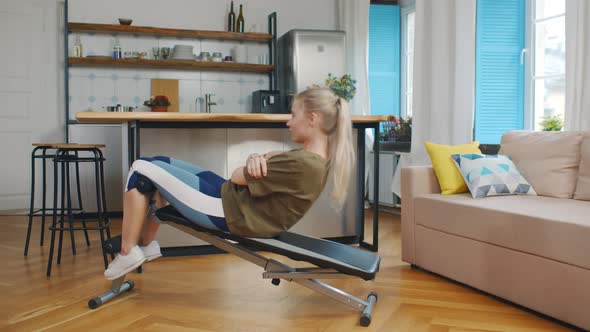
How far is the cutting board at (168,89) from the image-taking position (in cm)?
619

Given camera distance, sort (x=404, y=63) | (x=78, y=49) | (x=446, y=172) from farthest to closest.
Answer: (x=404, y=63)
(x=78, y=49)
(x=446, y=172)

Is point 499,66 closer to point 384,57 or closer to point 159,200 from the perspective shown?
point 384,57

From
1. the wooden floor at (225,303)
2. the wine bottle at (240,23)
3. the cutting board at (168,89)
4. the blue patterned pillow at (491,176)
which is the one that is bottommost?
the wooden floor at (225,303)

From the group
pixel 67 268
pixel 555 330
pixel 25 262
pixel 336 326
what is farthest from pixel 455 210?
pixel 25 262

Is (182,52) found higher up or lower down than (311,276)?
higher up

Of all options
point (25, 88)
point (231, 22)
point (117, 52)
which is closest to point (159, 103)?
point (117, 52)

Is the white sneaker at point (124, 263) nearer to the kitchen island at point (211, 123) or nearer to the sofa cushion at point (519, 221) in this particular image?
the kitchen island at point (211, 123)

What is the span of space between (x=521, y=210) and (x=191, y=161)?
2061mm

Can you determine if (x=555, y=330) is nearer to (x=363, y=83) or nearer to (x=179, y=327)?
(x=179, y=327)

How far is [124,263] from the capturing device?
263 centimetres

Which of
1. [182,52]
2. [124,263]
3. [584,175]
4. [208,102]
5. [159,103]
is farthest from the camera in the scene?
[208,102]

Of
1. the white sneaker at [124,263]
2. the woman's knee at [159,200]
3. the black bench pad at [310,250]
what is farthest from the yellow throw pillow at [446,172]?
the white sneaker at [124,263]

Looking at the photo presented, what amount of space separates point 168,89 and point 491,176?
391cm

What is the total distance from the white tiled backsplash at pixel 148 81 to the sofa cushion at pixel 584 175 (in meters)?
3.98
